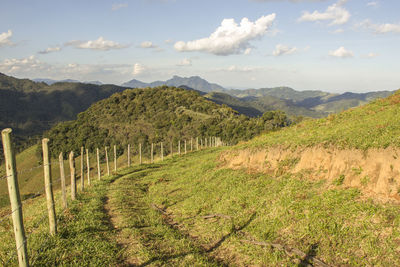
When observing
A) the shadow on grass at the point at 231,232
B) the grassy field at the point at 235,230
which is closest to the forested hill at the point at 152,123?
the grassy field at the point at 235,230

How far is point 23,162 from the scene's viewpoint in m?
128

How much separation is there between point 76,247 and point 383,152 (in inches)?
447

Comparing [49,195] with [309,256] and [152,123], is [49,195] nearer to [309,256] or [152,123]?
[309,256]

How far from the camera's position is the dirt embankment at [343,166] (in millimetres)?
8961

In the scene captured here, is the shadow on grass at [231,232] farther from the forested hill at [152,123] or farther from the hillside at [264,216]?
the forested hill at [152,123]

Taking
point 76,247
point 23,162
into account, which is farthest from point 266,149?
point 23,162

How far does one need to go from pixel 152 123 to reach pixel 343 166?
371 feet

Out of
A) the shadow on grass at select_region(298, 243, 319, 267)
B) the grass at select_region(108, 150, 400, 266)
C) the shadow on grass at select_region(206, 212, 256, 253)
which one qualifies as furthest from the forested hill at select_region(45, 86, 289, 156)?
the shadow on grass at select_region(298, 243, 319, 267)

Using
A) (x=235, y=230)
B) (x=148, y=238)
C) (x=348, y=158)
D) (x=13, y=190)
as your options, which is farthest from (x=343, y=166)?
(x=13, y=190)

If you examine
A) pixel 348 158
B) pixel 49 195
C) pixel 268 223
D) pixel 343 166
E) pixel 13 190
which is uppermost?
pixel 13 190

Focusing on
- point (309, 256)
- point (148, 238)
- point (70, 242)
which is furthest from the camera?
point (148, 238)

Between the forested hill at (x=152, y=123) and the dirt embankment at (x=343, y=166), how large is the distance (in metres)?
71.0

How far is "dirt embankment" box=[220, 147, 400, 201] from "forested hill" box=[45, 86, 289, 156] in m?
71.0

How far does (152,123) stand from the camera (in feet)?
394
